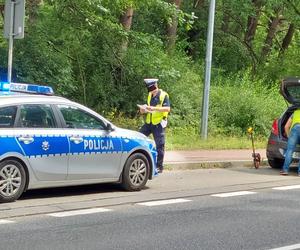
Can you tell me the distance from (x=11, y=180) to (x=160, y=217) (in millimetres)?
2156

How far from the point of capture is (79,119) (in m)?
9.85

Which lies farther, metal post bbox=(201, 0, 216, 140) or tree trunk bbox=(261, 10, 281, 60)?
tree trunk bbox=(261, 10, 281, 60)

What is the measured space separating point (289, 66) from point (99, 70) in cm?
1287

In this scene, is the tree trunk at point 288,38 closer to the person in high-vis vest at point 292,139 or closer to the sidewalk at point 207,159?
the sidewalk at point 207,159

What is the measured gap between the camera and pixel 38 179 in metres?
9.18

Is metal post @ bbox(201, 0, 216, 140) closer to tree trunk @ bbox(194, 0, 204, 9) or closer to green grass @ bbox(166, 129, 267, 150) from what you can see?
green grass @ bbox(166, 129, 267, 150)

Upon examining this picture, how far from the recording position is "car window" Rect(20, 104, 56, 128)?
9.15 metres

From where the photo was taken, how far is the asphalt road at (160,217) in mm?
6988

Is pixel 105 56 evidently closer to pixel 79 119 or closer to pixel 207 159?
pixel 207 159

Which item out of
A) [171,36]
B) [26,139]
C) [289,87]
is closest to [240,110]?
[171,36]

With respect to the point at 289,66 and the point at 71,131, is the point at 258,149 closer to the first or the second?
the point at 71,131

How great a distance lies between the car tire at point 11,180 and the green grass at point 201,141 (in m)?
7.52

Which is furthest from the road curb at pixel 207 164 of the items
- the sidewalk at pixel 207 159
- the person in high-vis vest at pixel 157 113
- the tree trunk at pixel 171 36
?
the tree trunk at pixel 171 36

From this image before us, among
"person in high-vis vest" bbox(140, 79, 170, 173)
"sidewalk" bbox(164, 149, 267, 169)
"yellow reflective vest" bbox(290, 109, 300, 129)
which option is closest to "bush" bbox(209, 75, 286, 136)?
"sidewalk" bbox(164, 149, 267, 169)
